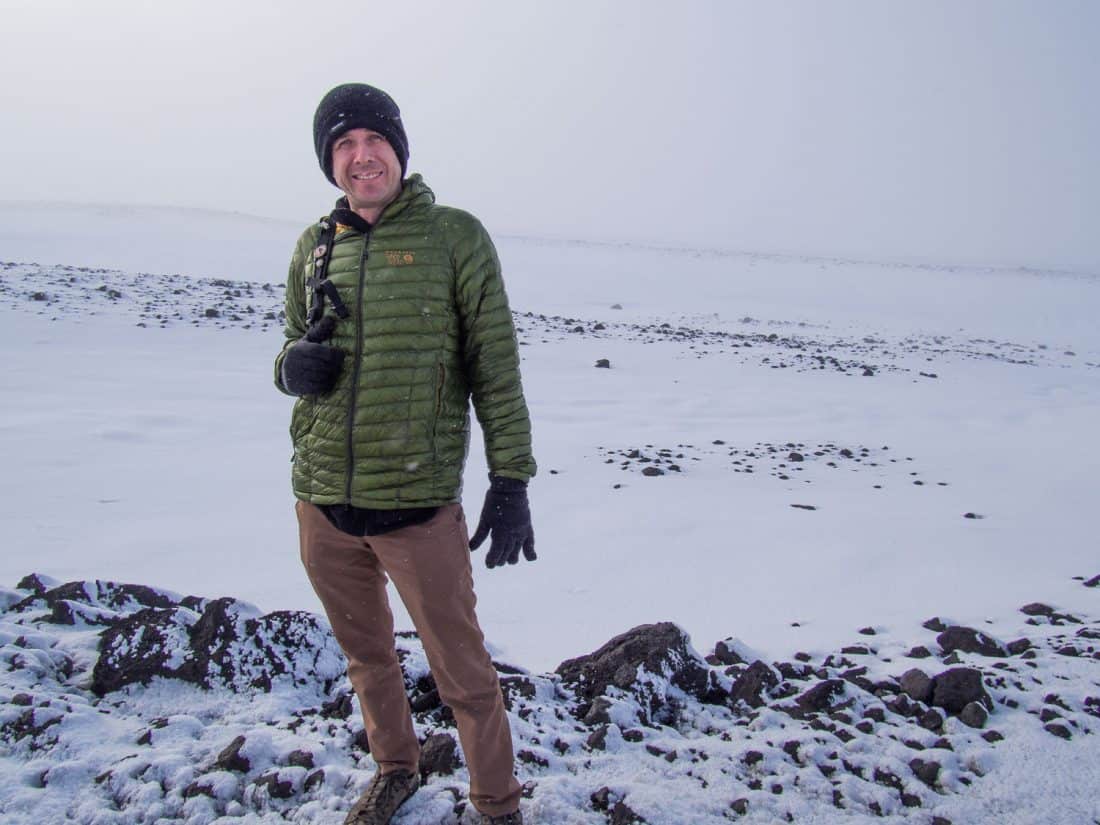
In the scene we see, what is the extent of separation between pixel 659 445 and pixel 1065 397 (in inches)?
344

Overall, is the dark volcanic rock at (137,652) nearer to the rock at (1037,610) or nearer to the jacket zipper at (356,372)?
the jacket zipper at (356,372)

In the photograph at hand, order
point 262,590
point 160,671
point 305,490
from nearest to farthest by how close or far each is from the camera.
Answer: point 305,490
point 160,671
point 262,590

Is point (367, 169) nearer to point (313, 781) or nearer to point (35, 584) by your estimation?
point (313, 781)

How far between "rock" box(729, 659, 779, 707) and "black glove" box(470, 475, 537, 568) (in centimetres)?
147

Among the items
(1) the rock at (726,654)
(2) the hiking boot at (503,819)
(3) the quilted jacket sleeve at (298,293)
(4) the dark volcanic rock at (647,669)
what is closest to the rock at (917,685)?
(1) the rock at (726,654)

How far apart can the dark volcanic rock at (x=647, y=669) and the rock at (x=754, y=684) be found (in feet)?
0.35

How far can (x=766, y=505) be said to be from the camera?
6059 mm

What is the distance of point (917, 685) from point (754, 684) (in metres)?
0.65

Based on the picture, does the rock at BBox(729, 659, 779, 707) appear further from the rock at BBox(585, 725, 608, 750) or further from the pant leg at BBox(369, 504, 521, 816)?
the pant leg at BBox(369, 504, 521, 816)

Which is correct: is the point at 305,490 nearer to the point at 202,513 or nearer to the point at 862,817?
the point at 862,817

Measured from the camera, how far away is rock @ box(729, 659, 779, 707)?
117 inches


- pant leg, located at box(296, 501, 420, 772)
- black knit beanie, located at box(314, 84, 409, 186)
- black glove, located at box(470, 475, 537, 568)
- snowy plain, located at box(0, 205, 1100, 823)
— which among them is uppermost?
black knit beanie, located at box(314, 84, 409, 186)

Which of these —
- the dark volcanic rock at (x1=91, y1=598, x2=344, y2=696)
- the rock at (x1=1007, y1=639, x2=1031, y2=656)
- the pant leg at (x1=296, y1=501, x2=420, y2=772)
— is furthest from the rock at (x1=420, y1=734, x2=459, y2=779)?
the rock at (x1=1007, y1=639, x2=1031, y2=656)

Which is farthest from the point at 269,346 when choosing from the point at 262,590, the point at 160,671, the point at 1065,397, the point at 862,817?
the point at 1065,397
